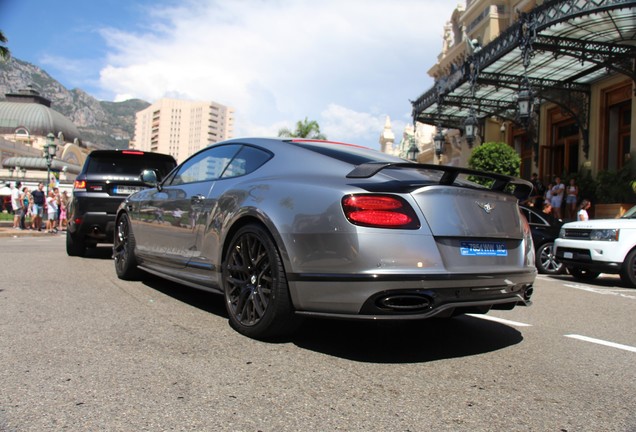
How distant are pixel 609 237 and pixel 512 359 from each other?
20.5ft

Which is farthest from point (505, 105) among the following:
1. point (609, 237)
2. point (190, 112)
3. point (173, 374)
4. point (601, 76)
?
point (190, 112)

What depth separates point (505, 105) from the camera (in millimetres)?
25578

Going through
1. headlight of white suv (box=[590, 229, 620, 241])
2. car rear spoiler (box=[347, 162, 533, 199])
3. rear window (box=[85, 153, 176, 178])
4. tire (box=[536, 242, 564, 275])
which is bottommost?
tire (box=[536, 242, 564, 275])

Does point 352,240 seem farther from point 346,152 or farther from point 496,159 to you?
point 496,159

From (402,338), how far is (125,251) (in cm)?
367

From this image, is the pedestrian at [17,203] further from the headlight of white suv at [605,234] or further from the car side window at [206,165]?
the headlight of white suv at [605,234]

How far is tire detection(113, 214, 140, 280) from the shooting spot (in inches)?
239

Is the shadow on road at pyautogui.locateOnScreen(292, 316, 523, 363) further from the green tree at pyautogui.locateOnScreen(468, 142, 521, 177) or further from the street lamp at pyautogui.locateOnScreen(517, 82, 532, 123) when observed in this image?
the green tree at pyautogui.locateOnScreen(468, 142, 521, 177)

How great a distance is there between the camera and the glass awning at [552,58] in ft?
49.2

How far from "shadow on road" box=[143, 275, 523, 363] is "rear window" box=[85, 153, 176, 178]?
4709 mm

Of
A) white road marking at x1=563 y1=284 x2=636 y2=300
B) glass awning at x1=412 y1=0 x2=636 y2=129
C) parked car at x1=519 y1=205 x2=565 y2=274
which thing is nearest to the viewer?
white road marking at x1=563 y1=284 x2=636 y2=300

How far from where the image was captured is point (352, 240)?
3156 millimetres

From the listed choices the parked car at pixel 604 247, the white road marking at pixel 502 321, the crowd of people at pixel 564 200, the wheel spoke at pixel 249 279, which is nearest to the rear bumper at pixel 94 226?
the wheel spoke at pixel 249 279

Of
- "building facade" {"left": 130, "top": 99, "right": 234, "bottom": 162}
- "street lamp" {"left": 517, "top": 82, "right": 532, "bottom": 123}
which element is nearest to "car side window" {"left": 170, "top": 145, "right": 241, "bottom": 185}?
"street lamp" {"left": 517, "top": 82, "right": 532, "bottom": 123}
